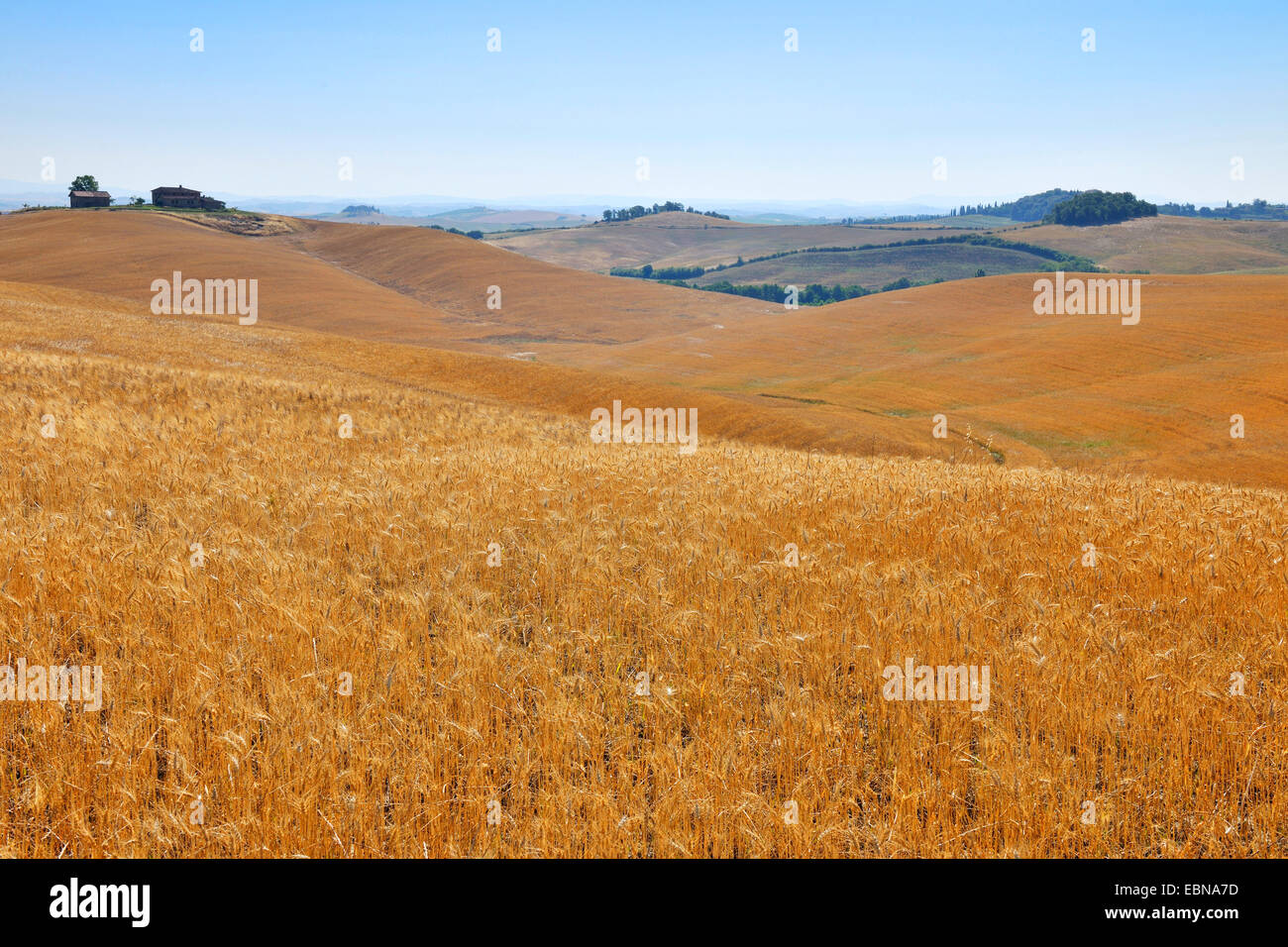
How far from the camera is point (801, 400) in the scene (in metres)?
46.3

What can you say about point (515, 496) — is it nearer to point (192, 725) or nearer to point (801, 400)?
point (192, 725)

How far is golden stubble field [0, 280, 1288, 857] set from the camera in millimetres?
3838

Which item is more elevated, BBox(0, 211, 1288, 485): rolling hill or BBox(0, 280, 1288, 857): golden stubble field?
BBox(0, 211, 1288, 485): rolling hill

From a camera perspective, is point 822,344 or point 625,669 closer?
point 625,669

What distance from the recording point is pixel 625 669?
573 centimetres

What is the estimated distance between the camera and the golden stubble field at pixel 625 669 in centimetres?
384

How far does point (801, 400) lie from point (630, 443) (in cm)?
2969

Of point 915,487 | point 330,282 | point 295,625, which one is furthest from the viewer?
point 330,282

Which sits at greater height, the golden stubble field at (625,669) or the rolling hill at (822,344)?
Result: the rolling hill at (822,344)

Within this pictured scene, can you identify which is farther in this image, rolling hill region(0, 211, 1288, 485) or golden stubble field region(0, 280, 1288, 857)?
rolling hill region(0, 211, 1288, 485)

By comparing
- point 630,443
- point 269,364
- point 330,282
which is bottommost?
point 630,443

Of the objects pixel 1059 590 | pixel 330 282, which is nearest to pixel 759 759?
pixel 1059 590

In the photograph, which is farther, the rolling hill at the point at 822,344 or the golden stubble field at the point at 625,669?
the rolling hill at the point at 822,344

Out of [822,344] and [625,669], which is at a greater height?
[822,344]
